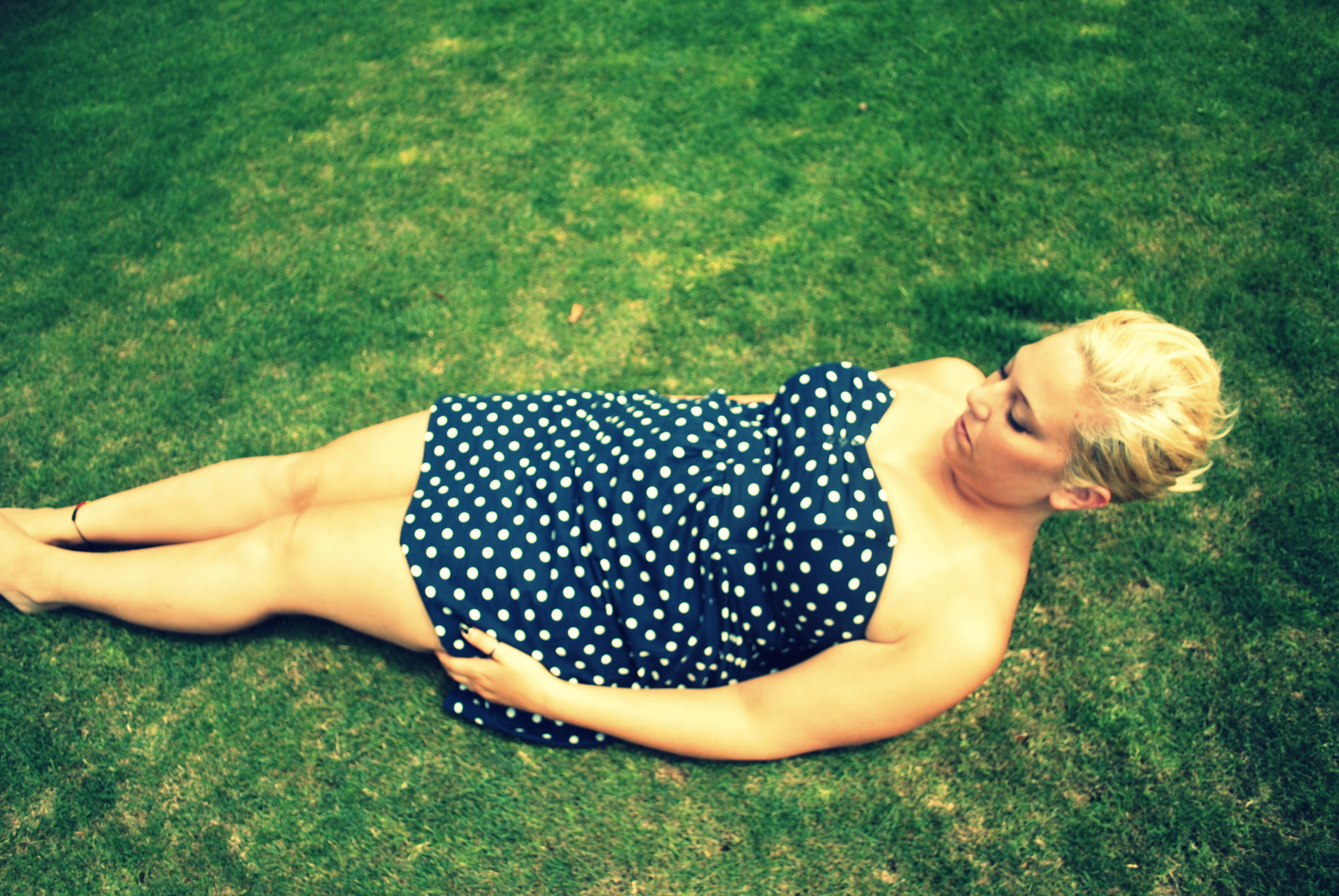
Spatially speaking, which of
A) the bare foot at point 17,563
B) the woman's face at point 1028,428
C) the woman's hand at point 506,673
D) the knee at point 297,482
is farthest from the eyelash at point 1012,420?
the bare foot at point 17,563

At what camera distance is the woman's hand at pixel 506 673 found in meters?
2.59

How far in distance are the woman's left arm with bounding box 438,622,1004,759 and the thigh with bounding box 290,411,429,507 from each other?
656mm

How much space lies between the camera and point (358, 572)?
260 cm

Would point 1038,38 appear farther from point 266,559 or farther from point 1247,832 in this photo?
point 266,559

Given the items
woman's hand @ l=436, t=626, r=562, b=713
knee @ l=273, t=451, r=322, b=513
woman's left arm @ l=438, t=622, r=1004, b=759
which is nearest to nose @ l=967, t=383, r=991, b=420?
woman's left arm @ l=438, t=622, r=1004, b=759

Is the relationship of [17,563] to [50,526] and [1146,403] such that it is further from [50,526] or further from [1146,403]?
[1146,403]

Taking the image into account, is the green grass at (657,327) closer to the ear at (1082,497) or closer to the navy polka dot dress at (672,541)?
the navy polka dot dress at (672,541)

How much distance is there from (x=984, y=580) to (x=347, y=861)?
89.3 inches

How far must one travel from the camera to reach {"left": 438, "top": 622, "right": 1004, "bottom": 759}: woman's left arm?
2.33 m

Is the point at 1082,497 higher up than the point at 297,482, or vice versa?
the point at 1082,497

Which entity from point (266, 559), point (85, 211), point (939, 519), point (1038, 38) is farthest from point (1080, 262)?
point (85, 211)

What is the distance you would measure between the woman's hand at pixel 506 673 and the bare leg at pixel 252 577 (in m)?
0.13

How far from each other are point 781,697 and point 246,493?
208 centimetres

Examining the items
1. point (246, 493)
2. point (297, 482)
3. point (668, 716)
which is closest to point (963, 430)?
point (668, 716)
